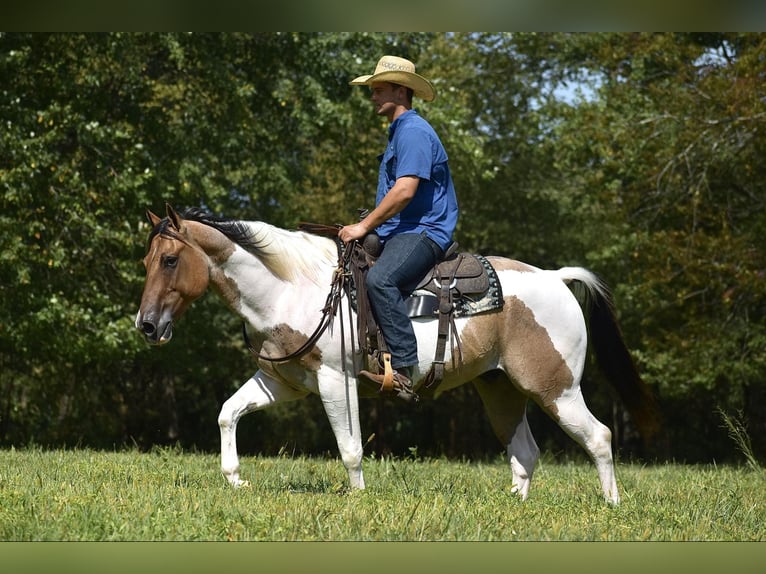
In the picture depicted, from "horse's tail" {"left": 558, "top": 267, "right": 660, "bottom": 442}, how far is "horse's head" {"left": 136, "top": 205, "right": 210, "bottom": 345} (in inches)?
116

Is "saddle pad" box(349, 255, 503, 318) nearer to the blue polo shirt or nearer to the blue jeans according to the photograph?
the blue jeans

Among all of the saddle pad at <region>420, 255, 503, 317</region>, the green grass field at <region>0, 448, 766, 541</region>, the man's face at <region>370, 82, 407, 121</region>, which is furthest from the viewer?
the saddle pad at <region>420, 255, 503, 317</region>

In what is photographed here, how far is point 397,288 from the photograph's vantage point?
20.9 feet

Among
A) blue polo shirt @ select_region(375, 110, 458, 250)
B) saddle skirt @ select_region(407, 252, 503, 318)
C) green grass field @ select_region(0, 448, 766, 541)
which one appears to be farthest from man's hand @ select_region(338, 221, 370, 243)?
green grass field @ select_region(0, 448, 766, 541)

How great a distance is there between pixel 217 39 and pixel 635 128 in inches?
315

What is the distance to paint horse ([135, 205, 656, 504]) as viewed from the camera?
638 cm

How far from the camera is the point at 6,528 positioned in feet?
15.1

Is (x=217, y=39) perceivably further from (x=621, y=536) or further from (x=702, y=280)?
→ (x=621, y=536)

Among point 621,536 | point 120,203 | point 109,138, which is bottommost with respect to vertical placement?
point 621,536

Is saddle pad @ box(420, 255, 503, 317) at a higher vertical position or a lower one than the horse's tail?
higher

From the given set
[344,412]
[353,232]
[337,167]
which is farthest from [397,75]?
[337,167]

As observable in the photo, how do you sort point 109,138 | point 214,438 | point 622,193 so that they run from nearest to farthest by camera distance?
point 109,138, point 622,193, point 214,438

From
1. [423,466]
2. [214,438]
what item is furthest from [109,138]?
[214,438]

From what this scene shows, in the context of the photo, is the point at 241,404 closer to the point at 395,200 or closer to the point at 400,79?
the point at 395,200
